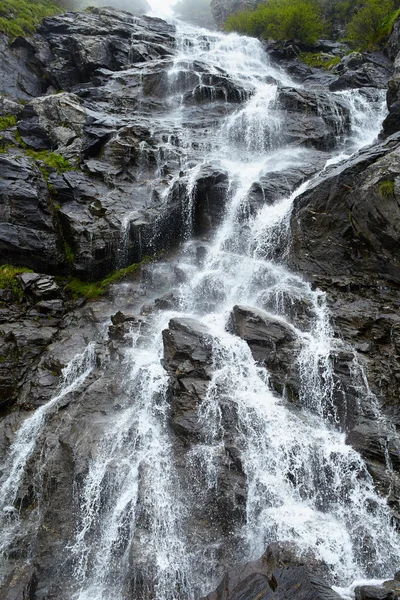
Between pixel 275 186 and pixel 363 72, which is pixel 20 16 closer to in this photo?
pixel 363 72

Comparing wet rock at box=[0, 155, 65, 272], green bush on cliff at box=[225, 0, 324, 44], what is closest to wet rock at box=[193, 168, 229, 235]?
wet rock at box=[0, 155, 65, 272]

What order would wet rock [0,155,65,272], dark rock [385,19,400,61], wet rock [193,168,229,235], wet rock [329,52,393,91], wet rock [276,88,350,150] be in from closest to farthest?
wet rock [0,155,65,272], wet rock [193,168,229,235], wet rock [276,88,350,150], wet rock [329,52,393,91], dark rock [385,19,400,61]

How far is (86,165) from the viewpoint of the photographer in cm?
2030

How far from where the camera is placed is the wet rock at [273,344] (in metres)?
11.2

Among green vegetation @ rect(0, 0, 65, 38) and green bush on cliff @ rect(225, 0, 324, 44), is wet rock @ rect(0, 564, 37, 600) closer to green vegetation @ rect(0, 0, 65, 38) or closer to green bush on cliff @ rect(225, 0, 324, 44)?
green vegetation @ rect(0, 0, 65, 38)

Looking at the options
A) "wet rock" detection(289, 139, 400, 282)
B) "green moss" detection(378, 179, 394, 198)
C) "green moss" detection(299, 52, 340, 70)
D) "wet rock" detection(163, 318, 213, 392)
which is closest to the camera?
"wet rock" detection(163, 318, 213, 392)

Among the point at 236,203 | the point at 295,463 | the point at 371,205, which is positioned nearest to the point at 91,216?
Answer: the point at 236,203

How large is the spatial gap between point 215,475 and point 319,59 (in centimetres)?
3322

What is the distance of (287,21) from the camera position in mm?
34250

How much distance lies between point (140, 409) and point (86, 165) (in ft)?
44.4

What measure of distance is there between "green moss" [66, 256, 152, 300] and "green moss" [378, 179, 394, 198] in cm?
915

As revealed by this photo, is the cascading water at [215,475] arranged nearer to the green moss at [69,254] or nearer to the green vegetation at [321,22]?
the green moss at [69,254]

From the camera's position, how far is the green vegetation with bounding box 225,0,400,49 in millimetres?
30266

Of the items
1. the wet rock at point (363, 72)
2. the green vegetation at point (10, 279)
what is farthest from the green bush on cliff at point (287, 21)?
the green vegetation at point (10, 279)
